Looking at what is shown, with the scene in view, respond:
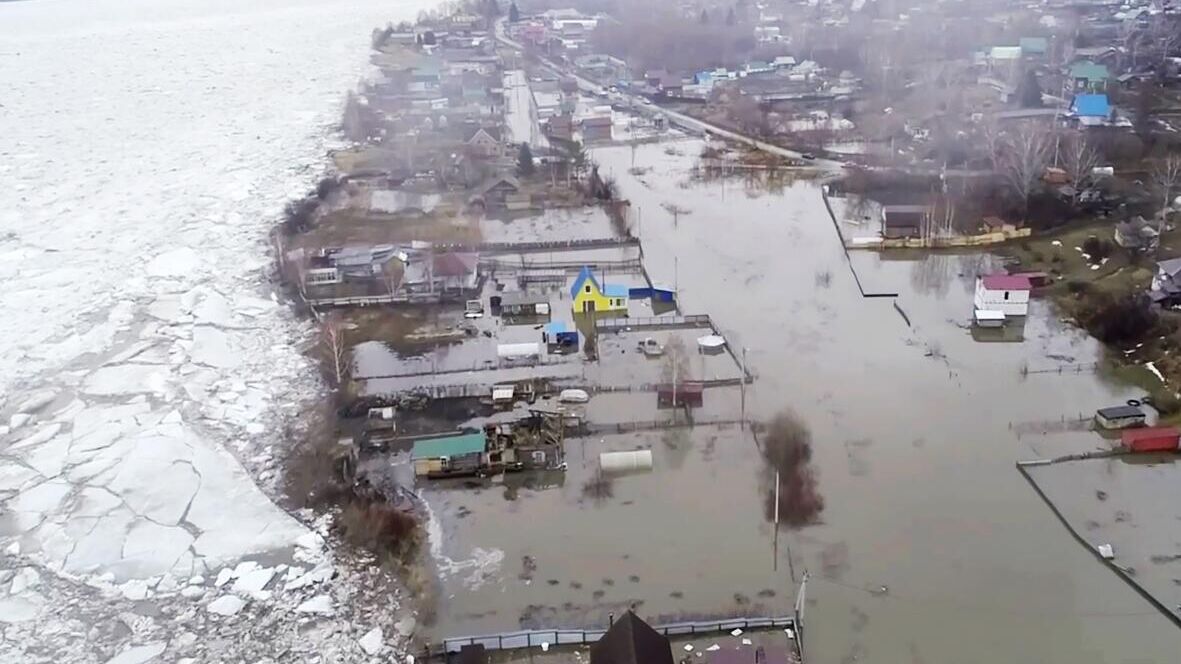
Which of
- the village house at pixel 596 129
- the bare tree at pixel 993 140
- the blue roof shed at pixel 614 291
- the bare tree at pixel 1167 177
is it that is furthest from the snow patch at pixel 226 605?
the village house at pixel 596 129

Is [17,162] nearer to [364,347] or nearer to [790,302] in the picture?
[364,347]

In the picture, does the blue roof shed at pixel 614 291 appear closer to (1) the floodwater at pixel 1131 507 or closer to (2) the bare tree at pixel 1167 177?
(1) the floodwater at pixel 1131 507

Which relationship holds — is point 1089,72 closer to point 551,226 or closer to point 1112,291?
point 1112,291

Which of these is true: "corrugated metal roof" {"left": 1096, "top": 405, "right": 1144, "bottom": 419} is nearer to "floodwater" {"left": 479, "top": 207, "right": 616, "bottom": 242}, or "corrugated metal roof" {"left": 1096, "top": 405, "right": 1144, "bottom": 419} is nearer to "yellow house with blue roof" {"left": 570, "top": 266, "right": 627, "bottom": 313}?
"yellow house with blue roof" {"left": 570, "top": 266, "right": 627, "bottom": 313}

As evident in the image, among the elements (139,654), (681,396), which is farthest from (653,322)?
(139,654)

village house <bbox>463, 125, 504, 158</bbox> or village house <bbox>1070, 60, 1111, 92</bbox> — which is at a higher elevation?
village house <bbox>1070, 60, 1111, 92</bbox>

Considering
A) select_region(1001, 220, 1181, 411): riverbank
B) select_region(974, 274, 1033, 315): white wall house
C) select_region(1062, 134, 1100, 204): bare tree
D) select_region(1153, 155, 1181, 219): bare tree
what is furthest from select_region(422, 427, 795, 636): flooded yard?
select_region(1062, 134, 1100, 204): bare tree
